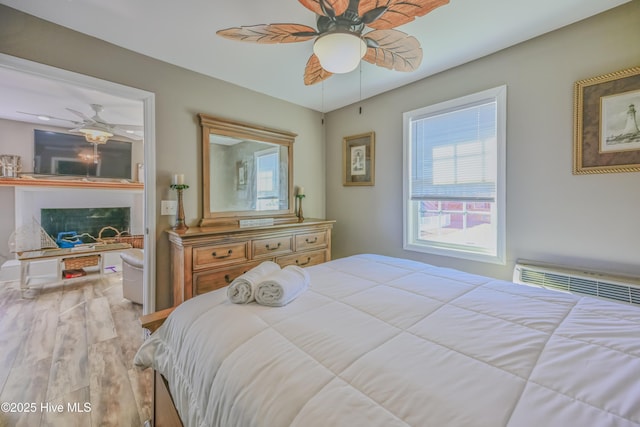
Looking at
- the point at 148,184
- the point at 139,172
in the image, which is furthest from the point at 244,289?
the point at 139,172

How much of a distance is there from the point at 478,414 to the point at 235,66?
2.76 metres

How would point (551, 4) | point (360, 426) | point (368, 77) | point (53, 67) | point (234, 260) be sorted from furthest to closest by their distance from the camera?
A: point (368, 77)
point (234, 260)
point (53, 67)
point (551, 4)
point (360, 426)

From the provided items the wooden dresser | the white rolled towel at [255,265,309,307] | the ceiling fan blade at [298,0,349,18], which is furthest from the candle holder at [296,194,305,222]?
the ceiling fan blade at [298,0,349,18]

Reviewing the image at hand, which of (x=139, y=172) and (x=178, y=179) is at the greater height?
(x=139, y=172)

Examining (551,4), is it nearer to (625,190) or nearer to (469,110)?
(469,110)

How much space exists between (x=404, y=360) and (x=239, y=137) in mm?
2592

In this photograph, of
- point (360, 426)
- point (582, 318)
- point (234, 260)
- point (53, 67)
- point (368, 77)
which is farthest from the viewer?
point (368, 77)

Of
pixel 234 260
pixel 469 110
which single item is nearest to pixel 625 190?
pixel 469 110

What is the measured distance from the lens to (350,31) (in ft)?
4.62

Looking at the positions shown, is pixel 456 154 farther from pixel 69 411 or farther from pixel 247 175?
pixel 69 411

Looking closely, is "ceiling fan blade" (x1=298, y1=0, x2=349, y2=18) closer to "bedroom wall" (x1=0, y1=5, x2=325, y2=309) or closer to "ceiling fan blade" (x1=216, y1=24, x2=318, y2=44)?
"ceiling fan blade" (x1=216, y1=24, x2=318, y2=44)

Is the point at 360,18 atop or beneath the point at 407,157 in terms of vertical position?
atop

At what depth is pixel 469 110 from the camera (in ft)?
7.68

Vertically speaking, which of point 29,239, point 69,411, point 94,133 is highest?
point 94,133
